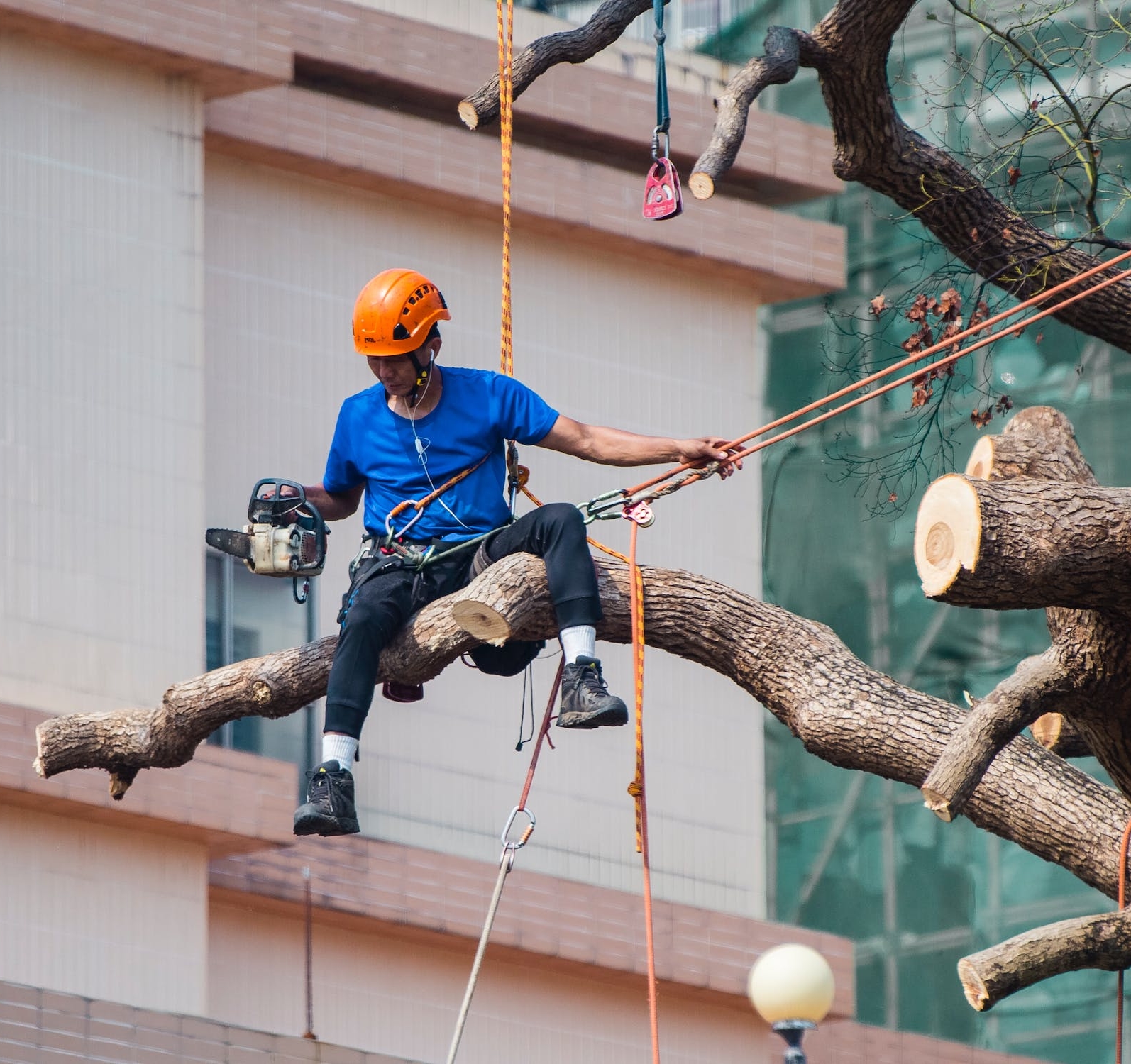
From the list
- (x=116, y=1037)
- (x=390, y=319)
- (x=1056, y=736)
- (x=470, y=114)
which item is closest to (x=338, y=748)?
(x=390, y=319)

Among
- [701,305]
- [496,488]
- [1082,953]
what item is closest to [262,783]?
[701,305]

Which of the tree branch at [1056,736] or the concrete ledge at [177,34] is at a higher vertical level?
the concrete ledge at [177,34]

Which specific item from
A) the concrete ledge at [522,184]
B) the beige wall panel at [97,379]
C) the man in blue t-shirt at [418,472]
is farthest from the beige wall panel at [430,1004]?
the man in blue t-shirt at [418,472]

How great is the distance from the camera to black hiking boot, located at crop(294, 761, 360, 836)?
30.0 ft

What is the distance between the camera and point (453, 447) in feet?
31.8

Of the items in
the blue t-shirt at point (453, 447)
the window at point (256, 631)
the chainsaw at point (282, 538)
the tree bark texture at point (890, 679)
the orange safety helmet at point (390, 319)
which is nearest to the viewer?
the tree bark texture at point (890, 679)

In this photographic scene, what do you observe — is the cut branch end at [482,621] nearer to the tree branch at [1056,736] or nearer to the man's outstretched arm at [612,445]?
the man's outstretched arm at [612,445]

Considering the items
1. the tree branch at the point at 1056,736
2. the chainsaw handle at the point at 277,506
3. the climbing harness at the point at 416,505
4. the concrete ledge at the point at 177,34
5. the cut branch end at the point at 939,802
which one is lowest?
the cut branch end at the point at 939,802

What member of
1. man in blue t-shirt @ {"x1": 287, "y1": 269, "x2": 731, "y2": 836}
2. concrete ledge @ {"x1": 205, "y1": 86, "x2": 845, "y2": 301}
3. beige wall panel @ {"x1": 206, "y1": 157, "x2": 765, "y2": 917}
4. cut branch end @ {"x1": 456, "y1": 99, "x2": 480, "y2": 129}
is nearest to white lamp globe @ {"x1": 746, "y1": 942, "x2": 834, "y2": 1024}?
man in blue t-shirt @ {"x1": 287, "y1": 269, "x2": 731, "y2": 836}

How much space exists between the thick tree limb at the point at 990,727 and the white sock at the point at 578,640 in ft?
3.75

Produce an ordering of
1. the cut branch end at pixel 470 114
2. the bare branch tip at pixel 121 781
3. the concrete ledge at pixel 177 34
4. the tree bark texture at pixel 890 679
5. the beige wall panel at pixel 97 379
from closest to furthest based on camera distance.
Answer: the tree bark texture at pixel 890 679, the cut branch end at pixel 470 114, the bare branch tip at pixel 121 781, the beige wall panel at pixel 97 379, the concrete ledge at pixel 177 34

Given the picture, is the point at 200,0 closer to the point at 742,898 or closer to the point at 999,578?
the point at 742,898

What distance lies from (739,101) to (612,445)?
1.25 metres

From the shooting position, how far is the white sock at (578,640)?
898cm
